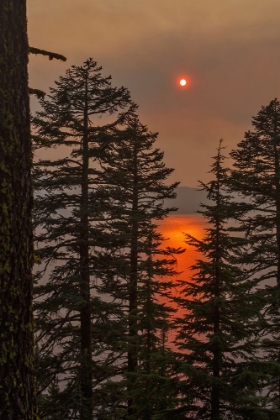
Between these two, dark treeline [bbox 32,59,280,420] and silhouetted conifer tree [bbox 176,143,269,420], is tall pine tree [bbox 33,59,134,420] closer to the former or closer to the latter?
dark treeline [bbox 32,59,280,420]

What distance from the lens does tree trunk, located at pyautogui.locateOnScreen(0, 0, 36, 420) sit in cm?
302

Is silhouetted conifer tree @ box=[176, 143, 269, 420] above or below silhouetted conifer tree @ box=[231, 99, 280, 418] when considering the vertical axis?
below

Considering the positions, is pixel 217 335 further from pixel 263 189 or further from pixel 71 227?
pixel 263 189

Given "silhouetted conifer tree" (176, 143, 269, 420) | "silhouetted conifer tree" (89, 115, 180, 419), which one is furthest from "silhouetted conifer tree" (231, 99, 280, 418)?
"silhouetted conifer tree" (176, 143, 269, 420)

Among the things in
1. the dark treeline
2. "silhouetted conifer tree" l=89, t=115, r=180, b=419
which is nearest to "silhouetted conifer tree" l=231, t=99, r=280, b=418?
the dark treeline

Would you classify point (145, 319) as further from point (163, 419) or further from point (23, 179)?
point (23, 179)

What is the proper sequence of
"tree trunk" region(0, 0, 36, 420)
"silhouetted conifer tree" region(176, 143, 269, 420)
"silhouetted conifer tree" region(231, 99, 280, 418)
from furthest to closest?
1. "silhouetted conifer tree" region(231, 99, 280, 418)
2. "silhouetted conifer tree" region(176, 143, 269, 420)
3. "tree trunk" region(0, 0, 36, 420)

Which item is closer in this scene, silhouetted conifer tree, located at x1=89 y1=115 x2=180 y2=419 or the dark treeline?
the dark treeline

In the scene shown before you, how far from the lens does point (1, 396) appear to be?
114 inches

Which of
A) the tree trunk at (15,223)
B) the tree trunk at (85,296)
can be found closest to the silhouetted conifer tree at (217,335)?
the tree trunk at (85,296)

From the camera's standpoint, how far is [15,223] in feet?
10.4

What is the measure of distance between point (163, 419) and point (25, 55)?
7.51 metres

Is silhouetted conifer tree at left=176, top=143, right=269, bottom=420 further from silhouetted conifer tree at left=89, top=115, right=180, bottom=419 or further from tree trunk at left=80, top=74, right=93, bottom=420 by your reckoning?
tree trunk at left=80, top=74, right=93, bottom=420

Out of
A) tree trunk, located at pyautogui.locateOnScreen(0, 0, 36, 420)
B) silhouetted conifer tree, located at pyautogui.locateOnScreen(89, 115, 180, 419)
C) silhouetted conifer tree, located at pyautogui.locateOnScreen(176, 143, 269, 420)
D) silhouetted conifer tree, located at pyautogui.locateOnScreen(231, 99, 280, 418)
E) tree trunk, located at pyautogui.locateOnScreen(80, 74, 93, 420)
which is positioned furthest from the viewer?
silhouetted conifer tree, located at pyautogui.locateOnScreen(231, 99, 280, 418)
